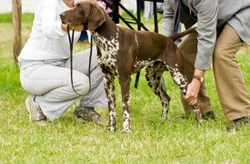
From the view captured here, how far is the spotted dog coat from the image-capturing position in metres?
5.34

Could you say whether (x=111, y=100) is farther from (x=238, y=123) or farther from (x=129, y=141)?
(x=238, y=123)

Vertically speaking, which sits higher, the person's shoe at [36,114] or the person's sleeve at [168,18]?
the person's sleeve at [168,18]

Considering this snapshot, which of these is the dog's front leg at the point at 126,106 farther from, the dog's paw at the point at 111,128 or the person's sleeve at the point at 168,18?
the person's sleeve at the point at 168,18

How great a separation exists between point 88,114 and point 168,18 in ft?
3.87

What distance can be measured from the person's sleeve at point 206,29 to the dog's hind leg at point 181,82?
1.03 feet

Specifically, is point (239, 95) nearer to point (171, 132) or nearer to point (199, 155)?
point (171, 132)

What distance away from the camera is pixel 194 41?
20.4 feet

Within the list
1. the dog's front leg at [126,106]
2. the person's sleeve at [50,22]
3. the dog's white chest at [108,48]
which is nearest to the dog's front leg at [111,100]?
the dog's front leg at [126,106]

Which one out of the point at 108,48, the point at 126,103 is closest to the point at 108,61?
the point at 108,48

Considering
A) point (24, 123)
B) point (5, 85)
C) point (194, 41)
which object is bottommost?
point (5, 85)

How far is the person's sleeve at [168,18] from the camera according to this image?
6.14 meters

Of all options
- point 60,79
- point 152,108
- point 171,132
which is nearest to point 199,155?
point 171,132

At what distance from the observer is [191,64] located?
6.30 metres

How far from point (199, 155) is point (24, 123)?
6.64ft
